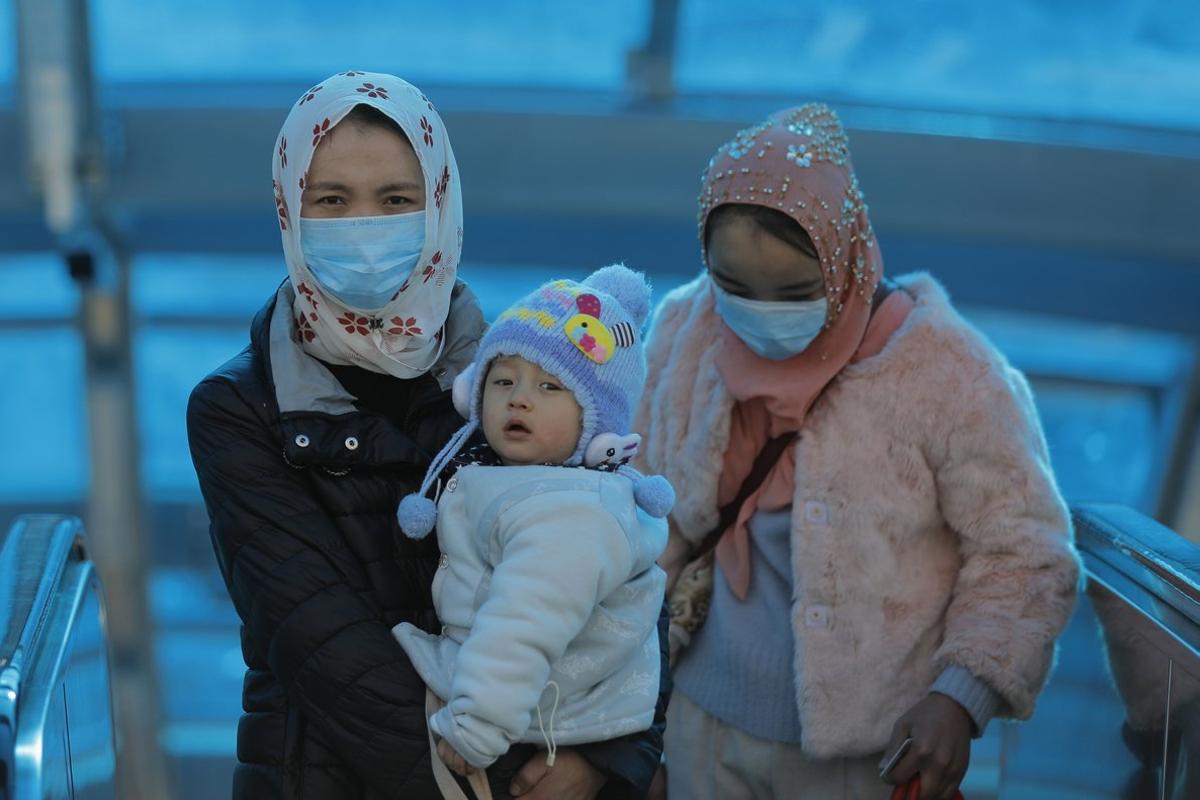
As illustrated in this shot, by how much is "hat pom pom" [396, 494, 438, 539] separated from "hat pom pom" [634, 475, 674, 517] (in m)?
0.32

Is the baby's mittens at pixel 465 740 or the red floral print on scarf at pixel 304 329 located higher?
the red floral print on scarf at pixel 304 329

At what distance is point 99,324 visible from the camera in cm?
805

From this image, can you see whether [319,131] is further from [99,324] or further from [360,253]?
[99,324]

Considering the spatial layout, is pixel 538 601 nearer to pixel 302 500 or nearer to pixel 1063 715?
pixel 302 500

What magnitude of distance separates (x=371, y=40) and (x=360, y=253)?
516 cm

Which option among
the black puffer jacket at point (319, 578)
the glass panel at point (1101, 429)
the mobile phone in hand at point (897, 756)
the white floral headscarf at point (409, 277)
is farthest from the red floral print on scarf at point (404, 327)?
the glass panel at point (1101, 429)

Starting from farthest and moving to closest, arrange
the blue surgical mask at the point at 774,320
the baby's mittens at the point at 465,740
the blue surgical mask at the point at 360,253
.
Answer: the blue surgical mask at the point at 774,320
the blue surgical mask at the point at 360,253
the baby's mittens at the point at 465,740

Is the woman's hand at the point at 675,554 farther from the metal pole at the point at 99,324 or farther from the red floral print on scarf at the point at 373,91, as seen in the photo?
the metal pole at the point at 99,324

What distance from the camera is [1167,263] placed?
7.84 m

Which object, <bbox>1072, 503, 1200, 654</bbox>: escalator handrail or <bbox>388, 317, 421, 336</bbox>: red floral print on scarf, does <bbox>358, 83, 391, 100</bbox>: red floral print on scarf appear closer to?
<bbox>388, 317, 421, 336</bbox>: red floral print on scarf

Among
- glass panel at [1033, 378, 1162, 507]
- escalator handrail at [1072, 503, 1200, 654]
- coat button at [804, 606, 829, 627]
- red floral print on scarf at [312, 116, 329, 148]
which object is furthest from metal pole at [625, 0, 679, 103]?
red floral print on scarf at [312, 116, 329, 148]

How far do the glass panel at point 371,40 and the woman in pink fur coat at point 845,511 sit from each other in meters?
4.38

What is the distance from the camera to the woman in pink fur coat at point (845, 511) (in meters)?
2.76

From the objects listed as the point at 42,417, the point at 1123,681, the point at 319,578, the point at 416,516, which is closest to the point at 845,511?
the point at 1123,681
